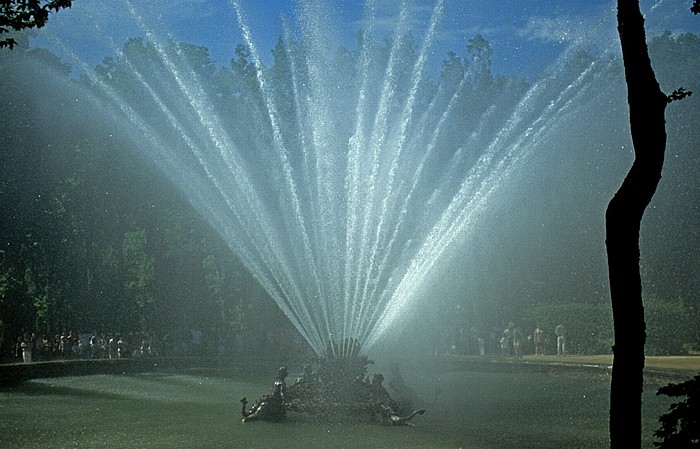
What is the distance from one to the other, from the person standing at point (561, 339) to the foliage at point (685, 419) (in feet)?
96.0

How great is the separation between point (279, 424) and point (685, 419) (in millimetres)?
11542

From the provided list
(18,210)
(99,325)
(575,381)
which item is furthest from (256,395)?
(99,325)

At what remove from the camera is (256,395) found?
2184 cm

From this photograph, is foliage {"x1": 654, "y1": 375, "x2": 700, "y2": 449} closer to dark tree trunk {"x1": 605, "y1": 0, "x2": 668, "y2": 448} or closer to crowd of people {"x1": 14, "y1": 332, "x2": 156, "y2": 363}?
dark tree trunk {"x1": 605, "y1": 0, "x2": 668, "y2": 448}

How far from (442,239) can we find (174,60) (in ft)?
73.8

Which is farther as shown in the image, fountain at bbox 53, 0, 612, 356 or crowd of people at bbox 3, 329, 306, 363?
crowd of people at bbox 3, 329, 306, 363

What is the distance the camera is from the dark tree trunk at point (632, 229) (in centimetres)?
618

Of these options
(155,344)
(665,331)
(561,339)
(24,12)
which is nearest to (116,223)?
(155,344)

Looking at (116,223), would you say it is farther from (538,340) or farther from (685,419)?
(685,419)

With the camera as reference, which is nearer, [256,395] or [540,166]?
[256,395]

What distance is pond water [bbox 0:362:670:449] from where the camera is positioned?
13773mm

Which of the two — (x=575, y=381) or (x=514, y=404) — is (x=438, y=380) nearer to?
(x=575, y=381)

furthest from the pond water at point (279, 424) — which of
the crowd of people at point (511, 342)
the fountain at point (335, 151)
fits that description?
the crowd of people at point (511, 342)

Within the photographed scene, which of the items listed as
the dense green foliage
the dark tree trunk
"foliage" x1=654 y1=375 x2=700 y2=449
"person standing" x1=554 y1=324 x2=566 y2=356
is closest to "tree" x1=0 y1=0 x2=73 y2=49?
the dark tree trunk
